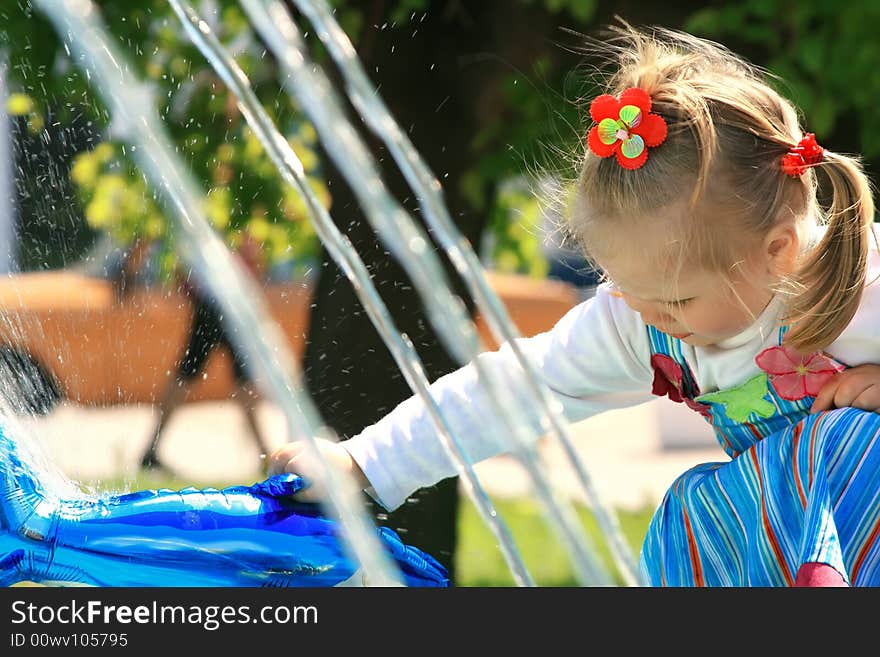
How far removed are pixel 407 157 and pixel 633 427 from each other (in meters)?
5.90

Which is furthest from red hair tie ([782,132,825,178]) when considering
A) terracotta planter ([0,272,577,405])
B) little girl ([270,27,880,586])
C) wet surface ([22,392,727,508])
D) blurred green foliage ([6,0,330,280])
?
wet surface ([22,392,727,508])

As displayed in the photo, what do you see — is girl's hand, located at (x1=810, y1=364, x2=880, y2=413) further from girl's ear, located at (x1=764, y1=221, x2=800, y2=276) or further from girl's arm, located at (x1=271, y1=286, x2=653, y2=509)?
girl's arm, located at (x1=271, y1=286, x2=653, y2=509)

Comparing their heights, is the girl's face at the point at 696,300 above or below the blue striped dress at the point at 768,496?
above

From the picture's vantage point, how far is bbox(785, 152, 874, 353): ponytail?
175 centimetres

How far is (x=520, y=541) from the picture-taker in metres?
4.66

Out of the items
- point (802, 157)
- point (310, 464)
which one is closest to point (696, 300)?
point (802, 157)

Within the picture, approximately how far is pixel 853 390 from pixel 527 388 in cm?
50

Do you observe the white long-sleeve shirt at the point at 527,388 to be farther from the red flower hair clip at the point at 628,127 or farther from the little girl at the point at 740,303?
the red flower hair clip at the point at 628,127

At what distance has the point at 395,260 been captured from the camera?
301cm

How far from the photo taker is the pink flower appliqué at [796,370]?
1794mm

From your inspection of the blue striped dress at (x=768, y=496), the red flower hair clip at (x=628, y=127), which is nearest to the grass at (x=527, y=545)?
the blue striped dress at (x=768, y=496)

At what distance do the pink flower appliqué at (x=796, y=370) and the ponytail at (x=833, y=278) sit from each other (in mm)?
24
